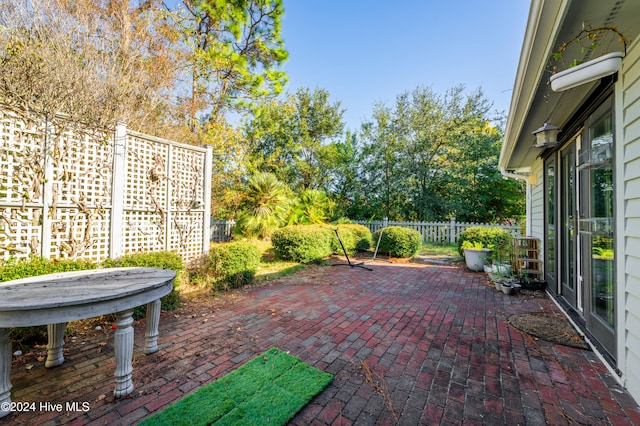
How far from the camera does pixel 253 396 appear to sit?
1.76 meters

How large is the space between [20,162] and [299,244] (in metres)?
4.76

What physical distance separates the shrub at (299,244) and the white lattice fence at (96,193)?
2150 millimetres

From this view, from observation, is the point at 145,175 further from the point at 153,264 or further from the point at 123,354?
the point at 123,354

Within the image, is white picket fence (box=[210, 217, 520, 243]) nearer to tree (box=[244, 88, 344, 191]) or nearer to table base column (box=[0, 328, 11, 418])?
tree (box=[244, 88, 344, 191])

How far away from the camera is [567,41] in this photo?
5.95 feet

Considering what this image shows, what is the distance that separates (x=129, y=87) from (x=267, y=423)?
16.8 feet

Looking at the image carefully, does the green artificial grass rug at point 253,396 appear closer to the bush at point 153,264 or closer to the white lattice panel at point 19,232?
the bush at point 153,264

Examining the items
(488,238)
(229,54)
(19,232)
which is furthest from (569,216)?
(229,54)

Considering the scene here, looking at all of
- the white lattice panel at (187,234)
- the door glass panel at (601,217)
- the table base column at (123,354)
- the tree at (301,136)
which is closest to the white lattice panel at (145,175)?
the white lattice panel at (187,234)

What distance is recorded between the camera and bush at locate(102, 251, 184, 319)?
3168mm

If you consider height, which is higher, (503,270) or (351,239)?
(351,239)

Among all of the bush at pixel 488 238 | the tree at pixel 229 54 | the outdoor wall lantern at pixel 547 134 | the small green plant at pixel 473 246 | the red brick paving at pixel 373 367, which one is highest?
Result: the tree at pixel 229 54

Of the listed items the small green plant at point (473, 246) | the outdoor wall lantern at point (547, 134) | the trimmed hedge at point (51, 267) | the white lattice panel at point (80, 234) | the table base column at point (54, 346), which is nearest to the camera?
the table base column at point (54, 346)

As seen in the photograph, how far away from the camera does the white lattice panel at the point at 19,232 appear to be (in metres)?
2.67
